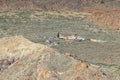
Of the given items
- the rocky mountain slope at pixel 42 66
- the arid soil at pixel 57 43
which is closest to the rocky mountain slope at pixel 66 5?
the arid soil at pixel 57 43

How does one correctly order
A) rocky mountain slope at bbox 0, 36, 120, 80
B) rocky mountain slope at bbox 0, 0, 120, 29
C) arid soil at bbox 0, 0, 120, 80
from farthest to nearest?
rocky mountain slope at bbox 0, 0, 120, 29, arid soil at bbox 0, 0, 120, 80, rocky mountain slope at bbox 0, 36, 120, 80

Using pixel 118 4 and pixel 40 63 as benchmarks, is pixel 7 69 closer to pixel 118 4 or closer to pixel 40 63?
pixel 40 63

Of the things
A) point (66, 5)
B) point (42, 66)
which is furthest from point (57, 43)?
→ point (66, 5)

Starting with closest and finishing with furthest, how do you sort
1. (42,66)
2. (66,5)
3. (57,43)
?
1. (42,66)
2. (57,43)
3. (66,5)

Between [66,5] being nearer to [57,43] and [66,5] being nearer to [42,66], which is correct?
[57,43]

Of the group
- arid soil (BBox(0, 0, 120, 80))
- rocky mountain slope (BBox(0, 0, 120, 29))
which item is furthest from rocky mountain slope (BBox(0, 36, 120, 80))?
rocky mountain slope (BBox(0, 0, 120, 29))

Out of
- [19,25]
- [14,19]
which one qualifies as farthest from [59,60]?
[14,19]

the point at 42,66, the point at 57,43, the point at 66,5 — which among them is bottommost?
the point at 66,5

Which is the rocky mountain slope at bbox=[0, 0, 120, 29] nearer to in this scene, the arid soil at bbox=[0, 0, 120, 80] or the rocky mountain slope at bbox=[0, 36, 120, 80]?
the arid soil at bbox=[0, 0, 120, 80]
